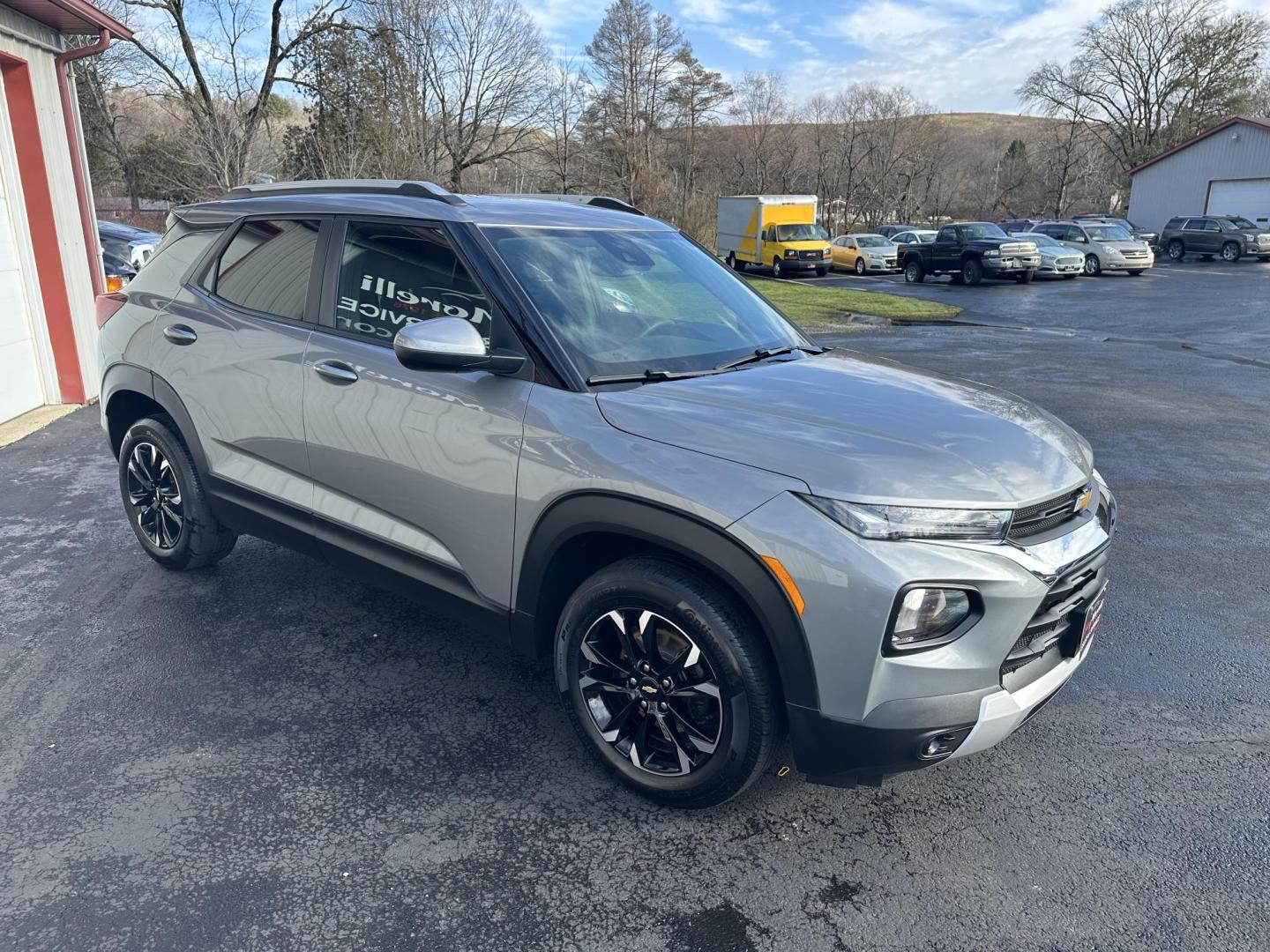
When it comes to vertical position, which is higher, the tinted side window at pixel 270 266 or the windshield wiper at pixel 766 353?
the tinted side window at pixel 270 266

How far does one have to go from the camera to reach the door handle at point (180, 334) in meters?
4.13

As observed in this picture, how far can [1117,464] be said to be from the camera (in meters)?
6.98

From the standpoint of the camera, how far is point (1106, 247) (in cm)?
3003

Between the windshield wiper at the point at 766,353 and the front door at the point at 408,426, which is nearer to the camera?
the front door at the point at 408,426

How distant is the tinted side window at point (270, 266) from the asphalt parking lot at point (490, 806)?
1486mm

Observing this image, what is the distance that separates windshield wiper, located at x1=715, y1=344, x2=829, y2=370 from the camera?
3326mm

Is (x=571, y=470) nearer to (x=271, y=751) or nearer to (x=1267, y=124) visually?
(x=271, y=751)

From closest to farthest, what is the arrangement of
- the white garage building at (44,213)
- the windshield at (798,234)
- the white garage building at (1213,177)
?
the white garage building at (44,213)
the windshield at (798,234)
the white garage building at (1213,177)

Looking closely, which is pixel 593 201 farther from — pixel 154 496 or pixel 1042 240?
pixel 1042 240

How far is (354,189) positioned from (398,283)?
0.70 m

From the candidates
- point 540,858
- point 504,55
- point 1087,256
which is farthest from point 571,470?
point 504,55

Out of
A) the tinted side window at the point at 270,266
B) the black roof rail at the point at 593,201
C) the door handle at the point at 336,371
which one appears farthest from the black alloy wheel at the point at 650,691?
the black roof rail at the point at 593,201

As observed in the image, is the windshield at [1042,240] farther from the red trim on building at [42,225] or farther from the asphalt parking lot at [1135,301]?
the red trim on building at [42,225]

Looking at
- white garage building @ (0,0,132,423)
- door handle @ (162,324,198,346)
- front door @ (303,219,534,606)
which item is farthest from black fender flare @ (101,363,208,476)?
white garage building @ (0,0,132,423)
